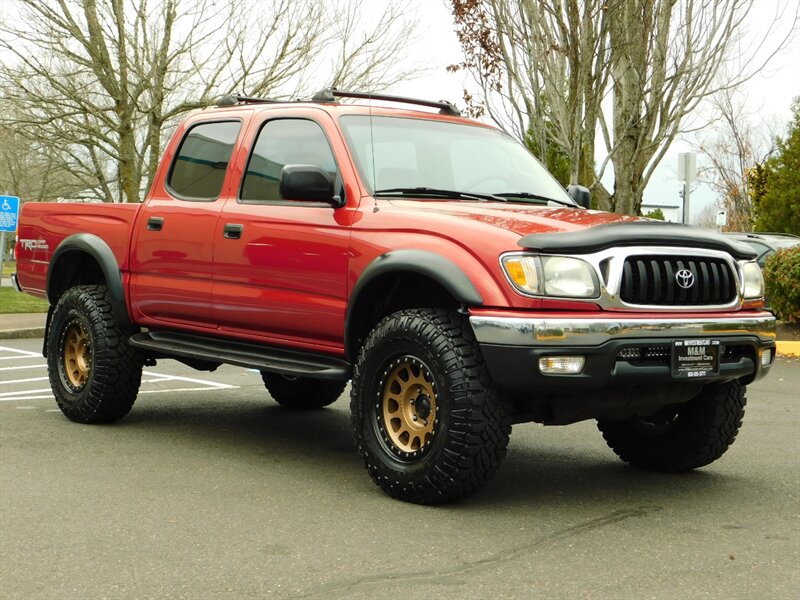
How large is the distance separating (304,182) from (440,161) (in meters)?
1.00

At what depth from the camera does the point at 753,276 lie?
5.70 m

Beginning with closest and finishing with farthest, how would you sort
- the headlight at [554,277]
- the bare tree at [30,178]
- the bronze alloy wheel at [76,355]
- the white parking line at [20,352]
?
1. the headlight at [554,277]
2. the bronze alloy wheel at [76,355]
3. the white parking line at [20,352]
4. the bare tree at [30,178]

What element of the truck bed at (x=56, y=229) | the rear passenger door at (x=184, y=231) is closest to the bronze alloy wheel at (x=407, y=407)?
the rear passenger door at (x=184, y=231)

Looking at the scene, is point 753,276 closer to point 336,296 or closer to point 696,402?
point 696,402

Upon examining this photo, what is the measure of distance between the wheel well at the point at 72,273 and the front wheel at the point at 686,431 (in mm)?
3783

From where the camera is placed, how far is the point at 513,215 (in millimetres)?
5418

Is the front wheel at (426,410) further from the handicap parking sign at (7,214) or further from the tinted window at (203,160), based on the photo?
the handicap parking sign at (7,214)

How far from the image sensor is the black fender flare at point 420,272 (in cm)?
503

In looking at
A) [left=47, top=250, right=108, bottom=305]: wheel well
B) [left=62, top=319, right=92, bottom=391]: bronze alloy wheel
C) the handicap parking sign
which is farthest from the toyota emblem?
the handicap parking sign

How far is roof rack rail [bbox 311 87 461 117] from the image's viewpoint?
6.52 meters

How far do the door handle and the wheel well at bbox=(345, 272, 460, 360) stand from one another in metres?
1.09

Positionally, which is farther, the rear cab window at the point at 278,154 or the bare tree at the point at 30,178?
the bare tree at the point at 30,178

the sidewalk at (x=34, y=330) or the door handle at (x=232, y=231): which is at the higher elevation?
the door handle at (x=232, y=231)

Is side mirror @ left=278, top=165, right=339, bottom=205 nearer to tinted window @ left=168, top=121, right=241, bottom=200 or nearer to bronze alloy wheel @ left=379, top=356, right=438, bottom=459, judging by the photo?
bronze alloy wheel @ left=379, top=356, right=438, bottom=459
